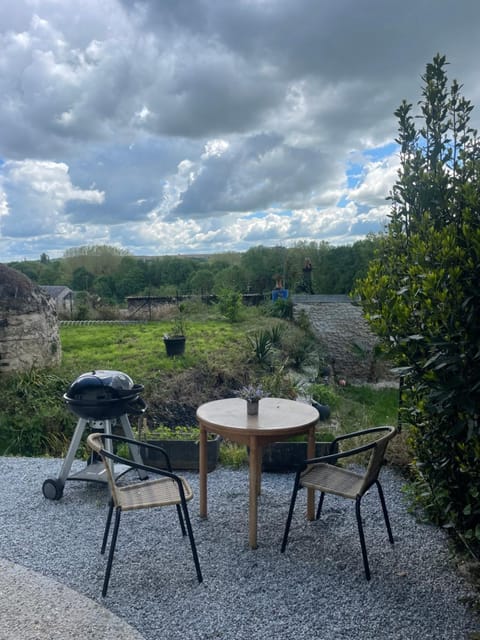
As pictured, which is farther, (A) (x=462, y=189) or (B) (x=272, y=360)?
(B) (x=272, y=360)

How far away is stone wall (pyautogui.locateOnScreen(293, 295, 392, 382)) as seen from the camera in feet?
34.2

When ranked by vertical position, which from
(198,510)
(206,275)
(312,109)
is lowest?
(198,510)

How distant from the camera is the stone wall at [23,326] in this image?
6285 mm

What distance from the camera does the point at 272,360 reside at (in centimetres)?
809

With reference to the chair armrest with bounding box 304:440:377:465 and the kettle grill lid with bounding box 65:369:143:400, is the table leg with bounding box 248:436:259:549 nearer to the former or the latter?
the chair armrest with bounding box 304:440:377:465

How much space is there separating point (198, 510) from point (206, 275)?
12.4 meters

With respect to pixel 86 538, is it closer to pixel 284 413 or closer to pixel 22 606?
pixel 22 606

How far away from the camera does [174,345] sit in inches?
312

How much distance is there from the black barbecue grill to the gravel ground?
17 centimetres

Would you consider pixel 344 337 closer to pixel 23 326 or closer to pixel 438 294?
pixel 23 326

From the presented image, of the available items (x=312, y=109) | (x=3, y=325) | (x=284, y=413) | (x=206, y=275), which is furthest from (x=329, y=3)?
(x=206, y=275)

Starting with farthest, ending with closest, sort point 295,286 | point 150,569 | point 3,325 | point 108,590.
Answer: point 295,286 < point 3,325 < point 150,569 < point 108,590

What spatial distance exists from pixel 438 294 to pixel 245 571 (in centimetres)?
178

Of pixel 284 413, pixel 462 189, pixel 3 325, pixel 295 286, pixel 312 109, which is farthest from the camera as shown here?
pixel 295 286
